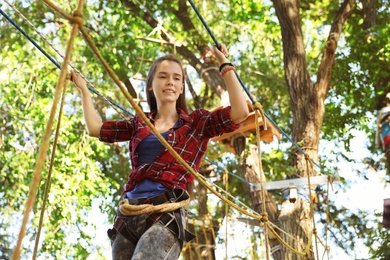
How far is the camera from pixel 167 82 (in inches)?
82.3

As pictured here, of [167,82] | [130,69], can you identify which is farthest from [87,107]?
[130,69]

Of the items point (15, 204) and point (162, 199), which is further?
point (15, 204)

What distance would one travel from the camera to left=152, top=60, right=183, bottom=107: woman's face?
82.1 inches

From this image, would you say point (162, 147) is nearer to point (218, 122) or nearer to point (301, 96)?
point (218, 122)

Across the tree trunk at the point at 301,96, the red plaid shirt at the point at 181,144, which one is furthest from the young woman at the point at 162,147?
the tree trunk at the point at 301,96

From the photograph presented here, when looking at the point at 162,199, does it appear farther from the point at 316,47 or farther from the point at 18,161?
the point at 316,47

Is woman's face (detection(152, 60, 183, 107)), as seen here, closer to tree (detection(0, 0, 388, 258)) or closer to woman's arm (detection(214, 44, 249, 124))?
woman's arm (detection(214, 44, 249, 124))

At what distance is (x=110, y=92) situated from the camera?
811 cm

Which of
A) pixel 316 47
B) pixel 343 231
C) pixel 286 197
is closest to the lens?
pixel 286 197

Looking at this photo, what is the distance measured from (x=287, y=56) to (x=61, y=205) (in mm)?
3075

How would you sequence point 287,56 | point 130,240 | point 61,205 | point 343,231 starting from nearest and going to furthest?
point 130,240, point 287,56, point 61,205, point 343,231

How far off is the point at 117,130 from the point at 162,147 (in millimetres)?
250

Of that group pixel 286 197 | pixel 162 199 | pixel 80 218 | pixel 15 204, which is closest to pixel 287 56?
pixel 286 197

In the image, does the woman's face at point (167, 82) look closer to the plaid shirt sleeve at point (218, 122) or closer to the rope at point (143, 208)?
the plaid shirt sleeve at point (218, 122)
